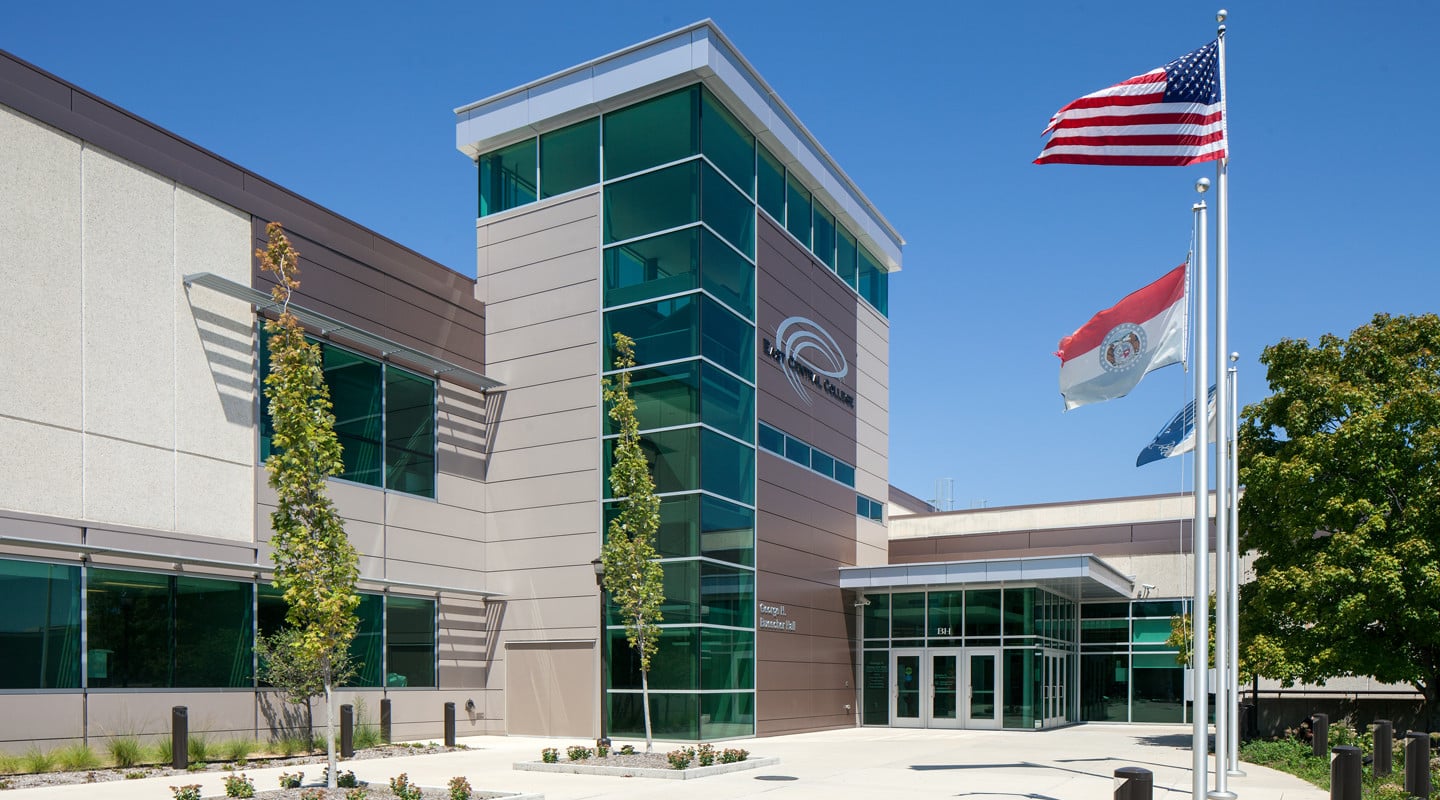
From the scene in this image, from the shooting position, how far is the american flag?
1336 centimetres

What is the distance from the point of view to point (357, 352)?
81.4 feet

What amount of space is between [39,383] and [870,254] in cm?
2457

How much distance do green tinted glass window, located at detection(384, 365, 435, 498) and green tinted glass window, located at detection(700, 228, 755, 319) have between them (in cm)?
694

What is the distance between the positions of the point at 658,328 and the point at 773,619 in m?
7.62

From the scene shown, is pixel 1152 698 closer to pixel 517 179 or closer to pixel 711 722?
pixel 711 722

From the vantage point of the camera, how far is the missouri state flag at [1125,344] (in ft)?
44.2

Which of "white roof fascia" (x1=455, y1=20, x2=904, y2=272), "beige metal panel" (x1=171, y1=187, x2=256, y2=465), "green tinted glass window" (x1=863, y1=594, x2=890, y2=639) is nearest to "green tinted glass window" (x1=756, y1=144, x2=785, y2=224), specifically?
"white roof fascia" (x1=455, y1=20, x2=904, y2=272)

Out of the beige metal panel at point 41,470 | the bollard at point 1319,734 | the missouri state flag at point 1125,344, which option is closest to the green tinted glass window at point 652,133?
the beige metal panel at point 41,470

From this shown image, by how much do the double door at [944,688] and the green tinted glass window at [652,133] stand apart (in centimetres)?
1529

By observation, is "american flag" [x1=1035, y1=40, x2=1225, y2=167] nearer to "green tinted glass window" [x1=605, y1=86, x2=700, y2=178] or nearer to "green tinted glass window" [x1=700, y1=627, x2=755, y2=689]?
"green tinted glass window" [x1=605, y1=86, x2=700, y2=178]

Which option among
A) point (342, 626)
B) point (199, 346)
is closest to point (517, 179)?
point (199, 346)

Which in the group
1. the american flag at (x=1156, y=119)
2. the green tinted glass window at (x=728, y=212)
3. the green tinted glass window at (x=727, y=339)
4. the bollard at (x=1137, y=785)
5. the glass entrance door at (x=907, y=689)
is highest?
the green tinted glass window at (x=728, y=212)

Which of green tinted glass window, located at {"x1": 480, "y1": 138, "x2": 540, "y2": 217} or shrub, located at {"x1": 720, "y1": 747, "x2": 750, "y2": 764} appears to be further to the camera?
green tinted glass window, located at {"x1": 480, "y1": 138, "x2": 540, "y2": 217}

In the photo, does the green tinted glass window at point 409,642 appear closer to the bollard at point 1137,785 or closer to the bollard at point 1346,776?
the bollard at point 1137,785
